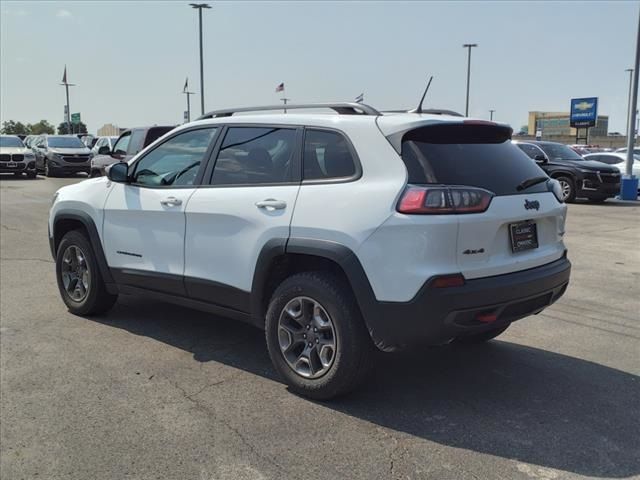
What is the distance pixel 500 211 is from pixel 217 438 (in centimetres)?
203

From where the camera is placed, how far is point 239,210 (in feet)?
13.6

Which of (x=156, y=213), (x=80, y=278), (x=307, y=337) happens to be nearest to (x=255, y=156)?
(x=156, y=213)

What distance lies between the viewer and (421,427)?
11.6 feet

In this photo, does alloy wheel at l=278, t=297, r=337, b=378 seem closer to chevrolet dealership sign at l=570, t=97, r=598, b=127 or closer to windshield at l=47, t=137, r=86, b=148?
windshield at l=47, t=137, r=86, b=148

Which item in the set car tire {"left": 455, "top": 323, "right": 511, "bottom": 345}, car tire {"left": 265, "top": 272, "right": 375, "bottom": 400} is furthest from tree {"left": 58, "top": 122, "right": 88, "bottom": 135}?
car tire {"left": 265, "top": 272, "right": 375, "bottom": 400}

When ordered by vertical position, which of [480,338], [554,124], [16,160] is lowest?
[480,338]

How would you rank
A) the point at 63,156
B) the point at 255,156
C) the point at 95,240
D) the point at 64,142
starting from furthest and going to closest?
the point at 64,142, the point at 63,156, the point at 95,240, the point at 255,156

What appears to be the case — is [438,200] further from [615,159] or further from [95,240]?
[615,159]

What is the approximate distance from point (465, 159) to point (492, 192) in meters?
0.26

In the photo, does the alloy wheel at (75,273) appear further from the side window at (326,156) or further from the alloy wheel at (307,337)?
the side window at (326,156)

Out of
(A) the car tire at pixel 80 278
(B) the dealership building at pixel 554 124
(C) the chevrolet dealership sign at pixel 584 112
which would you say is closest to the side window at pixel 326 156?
(A) the car tire at pixel 80 278

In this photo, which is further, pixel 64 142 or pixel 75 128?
pixel 75 128

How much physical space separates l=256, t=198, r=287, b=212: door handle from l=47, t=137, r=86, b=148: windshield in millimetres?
24496

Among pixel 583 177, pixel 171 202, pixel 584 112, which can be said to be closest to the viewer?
pixel 171 202
